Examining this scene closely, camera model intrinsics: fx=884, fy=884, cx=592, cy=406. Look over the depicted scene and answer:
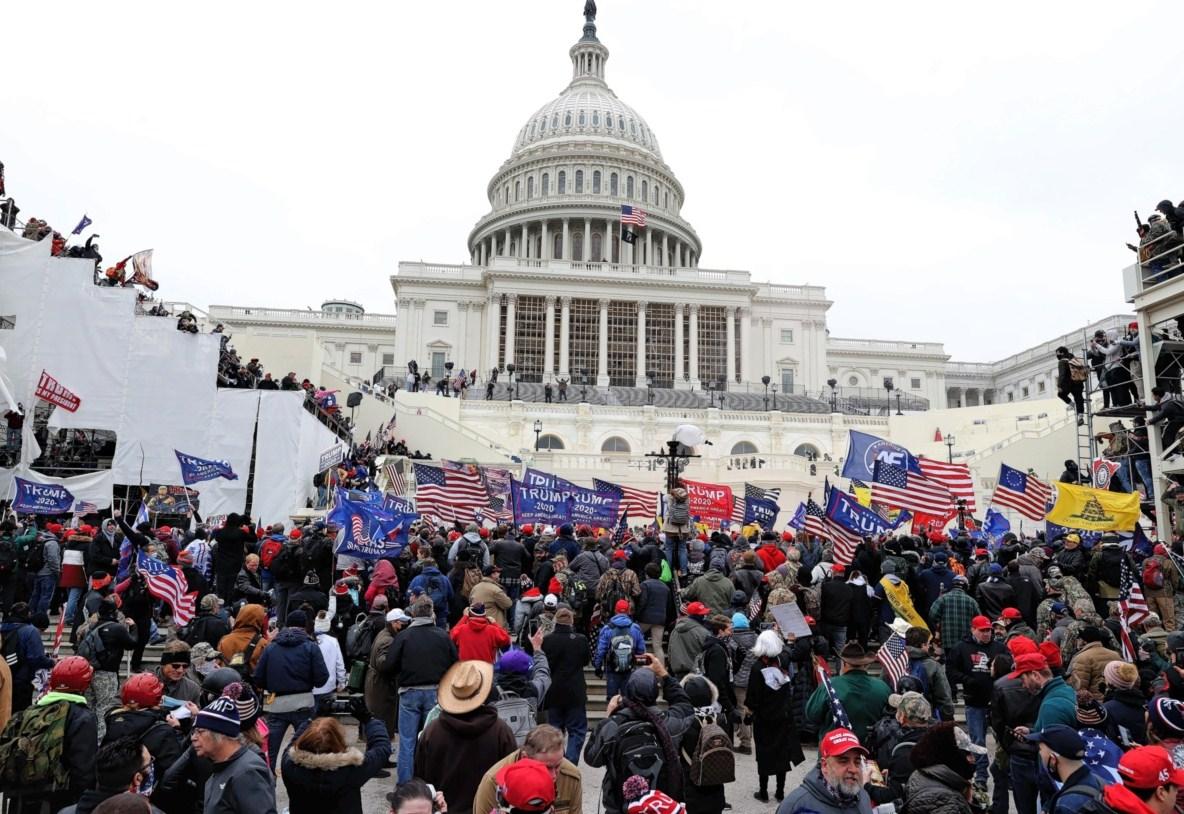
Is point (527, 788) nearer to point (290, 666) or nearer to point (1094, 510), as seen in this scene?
point (290, 666)

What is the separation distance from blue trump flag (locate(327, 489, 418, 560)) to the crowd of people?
0.26 m

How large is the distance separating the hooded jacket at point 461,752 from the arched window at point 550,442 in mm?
43453

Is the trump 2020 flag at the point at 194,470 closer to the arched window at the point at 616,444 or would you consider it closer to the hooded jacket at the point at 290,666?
the hooded jacket at the point at 290,666

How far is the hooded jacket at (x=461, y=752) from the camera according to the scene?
5.44m

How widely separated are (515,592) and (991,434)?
4509 cm

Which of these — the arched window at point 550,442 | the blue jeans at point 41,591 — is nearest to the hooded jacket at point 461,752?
the blue jeans at point 41,591

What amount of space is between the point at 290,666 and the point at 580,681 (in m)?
2.65

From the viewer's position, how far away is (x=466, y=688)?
5.48 metres

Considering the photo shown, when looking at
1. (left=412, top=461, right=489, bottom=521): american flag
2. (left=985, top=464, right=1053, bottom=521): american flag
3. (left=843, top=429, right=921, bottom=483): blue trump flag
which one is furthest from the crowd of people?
(left=985, top=464, right=1053, bottom=521): american flag

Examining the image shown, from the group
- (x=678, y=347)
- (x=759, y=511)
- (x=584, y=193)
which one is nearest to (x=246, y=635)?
(x=759, y=511)

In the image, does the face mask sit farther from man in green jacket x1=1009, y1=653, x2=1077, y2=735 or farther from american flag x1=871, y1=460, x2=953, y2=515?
american flag x1=871, y1=460, x2=953, y2=515

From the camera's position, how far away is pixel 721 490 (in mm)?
20797

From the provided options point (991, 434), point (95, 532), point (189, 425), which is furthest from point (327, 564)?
point (991, 434)

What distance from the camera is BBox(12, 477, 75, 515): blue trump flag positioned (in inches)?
667
